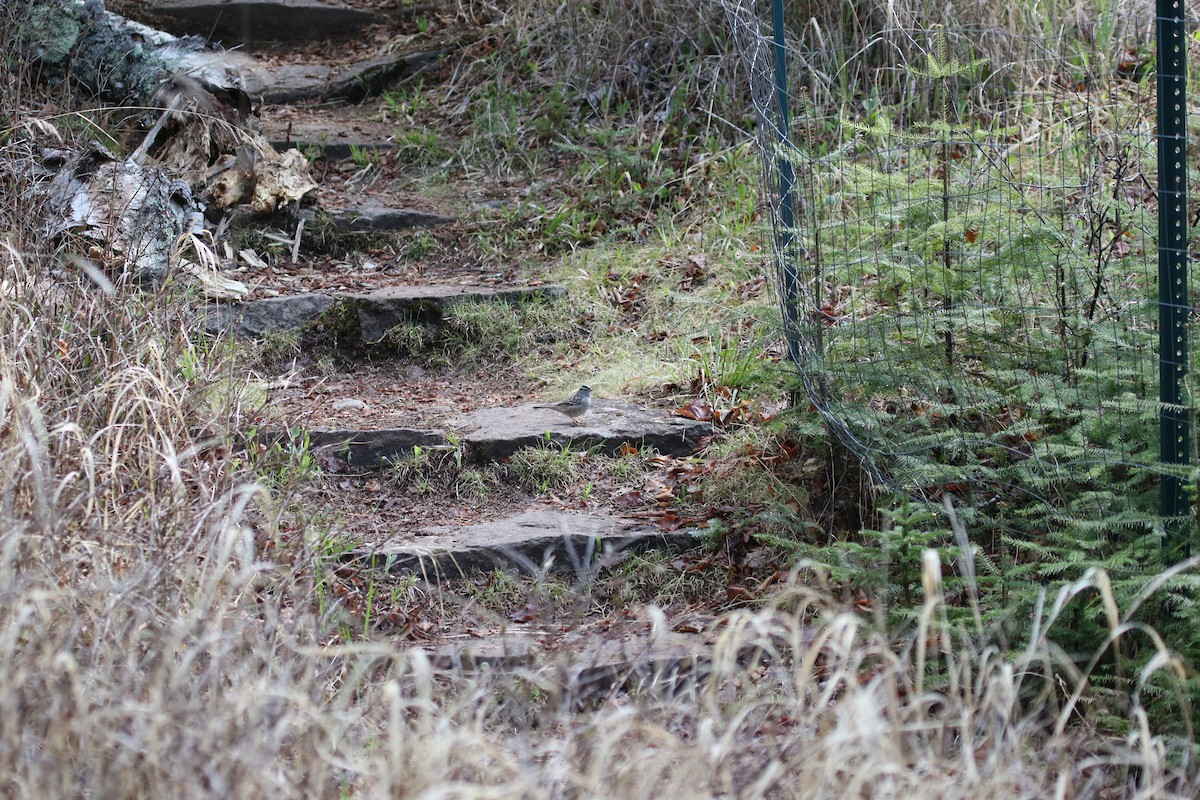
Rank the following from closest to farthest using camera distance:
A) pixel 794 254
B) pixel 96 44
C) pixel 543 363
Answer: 1. pixel 794 254
2. pixel 543 363
3. pixel 96 44

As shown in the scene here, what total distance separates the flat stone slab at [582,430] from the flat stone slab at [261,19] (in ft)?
14.9

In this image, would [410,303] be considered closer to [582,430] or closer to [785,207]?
[582,430]

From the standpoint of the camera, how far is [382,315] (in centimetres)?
548

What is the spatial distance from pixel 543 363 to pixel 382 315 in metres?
0.82

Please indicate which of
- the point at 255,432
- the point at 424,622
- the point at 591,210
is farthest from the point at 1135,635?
the point at 591,210

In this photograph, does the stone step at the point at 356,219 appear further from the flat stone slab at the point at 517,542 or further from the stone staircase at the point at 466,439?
the flat stone slab at the point at 517,542

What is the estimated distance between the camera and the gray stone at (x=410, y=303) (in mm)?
5457

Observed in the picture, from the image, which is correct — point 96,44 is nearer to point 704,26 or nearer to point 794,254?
point 704,26

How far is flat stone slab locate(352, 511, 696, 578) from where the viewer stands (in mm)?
3902

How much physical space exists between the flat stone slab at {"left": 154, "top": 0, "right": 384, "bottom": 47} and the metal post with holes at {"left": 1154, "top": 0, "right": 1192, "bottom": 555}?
6.50 m

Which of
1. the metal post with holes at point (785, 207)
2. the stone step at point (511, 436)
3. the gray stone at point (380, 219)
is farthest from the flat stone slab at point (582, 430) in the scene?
the gray stone at point (380, 219)

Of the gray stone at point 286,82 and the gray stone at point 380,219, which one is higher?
the gray stone at point 286,82

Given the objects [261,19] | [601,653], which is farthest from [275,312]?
[261,19]

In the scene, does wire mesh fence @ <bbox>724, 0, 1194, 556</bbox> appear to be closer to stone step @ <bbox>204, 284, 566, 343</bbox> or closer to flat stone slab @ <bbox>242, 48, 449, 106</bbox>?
stone step @ <bbox>204, 284, 566, 343</bbox>
